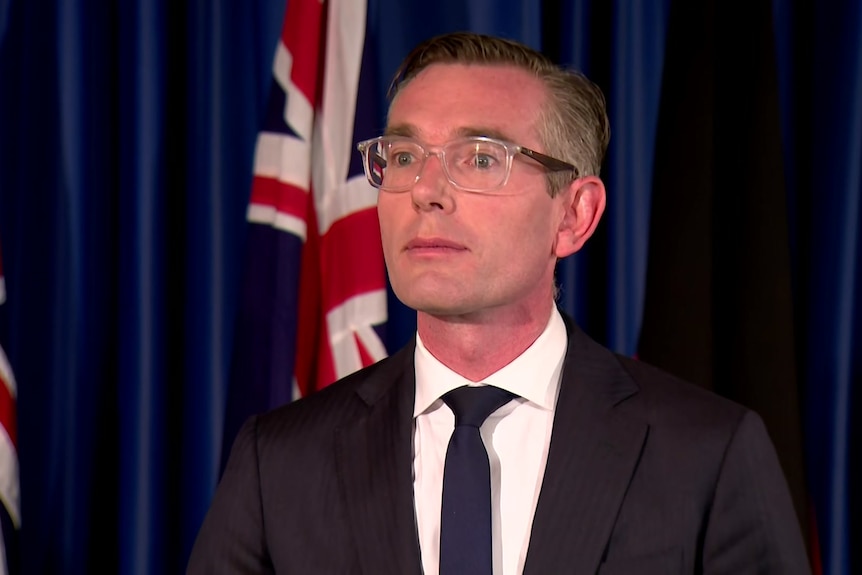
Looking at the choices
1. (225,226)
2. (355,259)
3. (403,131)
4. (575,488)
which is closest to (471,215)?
(403,131)

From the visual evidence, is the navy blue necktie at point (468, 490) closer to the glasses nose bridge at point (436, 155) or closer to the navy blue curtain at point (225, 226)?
the glasses nose bridge at point (436, 155)

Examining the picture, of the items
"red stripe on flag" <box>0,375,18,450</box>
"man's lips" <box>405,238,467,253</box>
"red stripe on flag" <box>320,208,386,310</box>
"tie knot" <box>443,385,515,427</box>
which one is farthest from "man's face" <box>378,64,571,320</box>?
"red stripe on flag" <box>0,375,18,450</box>

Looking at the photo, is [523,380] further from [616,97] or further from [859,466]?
[859,466]

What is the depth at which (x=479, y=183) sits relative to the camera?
1339 millimetres

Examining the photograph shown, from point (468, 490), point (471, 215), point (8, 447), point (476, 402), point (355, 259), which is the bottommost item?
point (8, 447)

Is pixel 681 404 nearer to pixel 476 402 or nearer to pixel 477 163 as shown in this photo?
pixel 476 402

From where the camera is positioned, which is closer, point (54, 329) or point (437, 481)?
point (437, 481)

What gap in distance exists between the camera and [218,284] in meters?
2.06

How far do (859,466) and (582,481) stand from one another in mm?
1115

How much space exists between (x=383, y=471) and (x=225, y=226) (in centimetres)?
92

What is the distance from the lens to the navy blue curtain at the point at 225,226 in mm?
1999

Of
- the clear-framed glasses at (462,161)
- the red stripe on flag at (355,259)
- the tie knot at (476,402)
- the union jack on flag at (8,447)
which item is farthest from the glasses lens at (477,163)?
the union jack on flag at (8,447)

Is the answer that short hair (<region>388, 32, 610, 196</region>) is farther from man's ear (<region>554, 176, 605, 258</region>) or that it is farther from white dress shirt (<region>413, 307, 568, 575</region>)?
white dress shirt (<region>413, 307, 568, 575</region>)

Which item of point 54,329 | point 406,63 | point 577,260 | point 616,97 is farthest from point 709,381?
point 54,329
